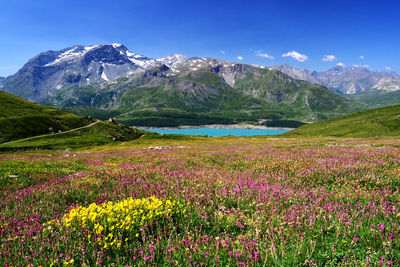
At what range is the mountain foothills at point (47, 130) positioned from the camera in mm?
82188

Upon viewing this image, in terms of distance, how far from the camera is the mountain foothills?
3236 inches

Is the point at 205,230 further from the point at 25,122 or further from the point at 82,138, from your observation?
the point at 25,122

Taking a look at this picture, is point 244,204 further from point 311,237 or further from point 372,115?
point 372,115

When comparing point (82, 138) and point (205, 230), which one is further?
point (82, 138)

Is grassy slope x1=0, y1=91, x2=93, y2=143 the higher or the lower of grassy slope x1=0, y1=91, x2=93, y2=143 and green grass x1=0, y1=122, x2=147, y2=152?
the higher

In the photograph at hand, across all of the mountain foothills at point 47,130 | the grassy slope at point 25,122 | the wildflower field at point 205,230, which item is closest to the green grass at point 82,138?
the mountain foothills at point 47,130

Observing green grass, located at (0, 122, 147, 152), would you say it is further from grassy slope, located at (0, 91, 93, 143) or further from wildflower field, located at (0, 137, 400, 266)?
wildflower field, located at (0, 137, 400, 266)

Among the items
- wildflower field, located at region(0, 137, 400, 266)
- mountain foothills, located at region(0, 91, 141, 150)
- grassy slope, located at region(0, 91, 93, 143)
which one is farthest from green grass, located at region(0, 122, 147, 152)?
wildflower field, located at region(0, 137, 400, 266)

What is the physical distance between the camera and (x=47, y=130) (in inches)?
3888

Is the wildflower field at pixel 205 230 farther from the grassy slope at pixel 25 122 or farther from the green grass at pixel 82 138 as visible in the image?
the grassy slope at pixel 25 122

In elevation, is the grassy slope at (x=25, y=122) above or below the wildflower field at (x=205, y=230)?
above

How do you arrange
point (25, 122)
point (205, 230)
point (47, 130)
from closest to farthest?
point (205, 230)
point (25, 122)
point (47, 130)

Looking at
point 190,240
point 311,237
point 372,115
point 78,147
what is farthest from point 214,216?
point 372,115

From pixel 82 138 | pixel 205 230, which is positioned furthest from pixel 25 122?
pixel 205 230
